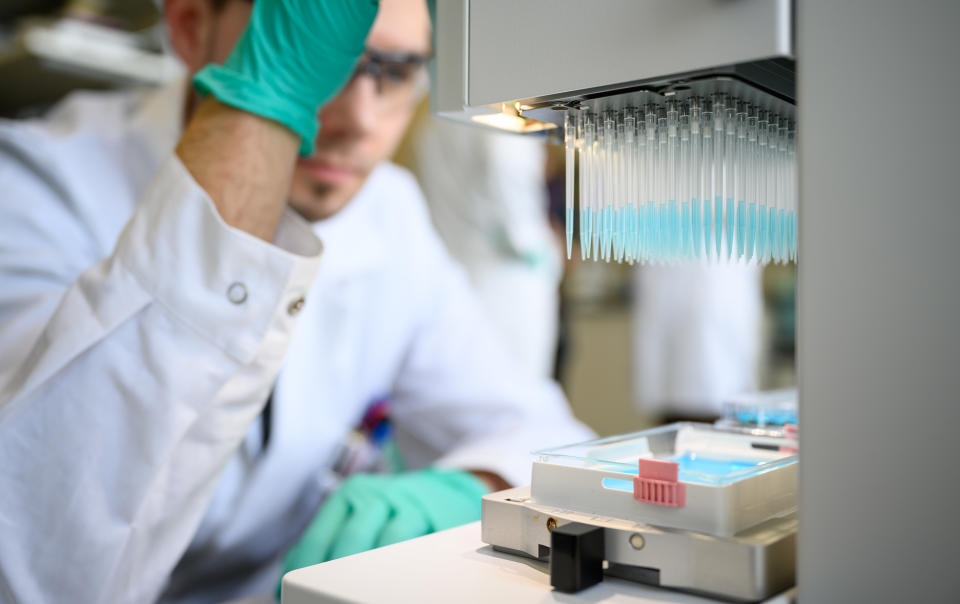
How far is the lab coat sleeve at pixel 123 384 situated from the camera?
66 cm

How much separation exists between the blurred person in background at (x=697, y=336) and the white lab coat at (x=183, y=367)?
1.38 meters

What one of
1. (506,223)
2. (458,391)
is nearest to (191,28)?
(458,391)

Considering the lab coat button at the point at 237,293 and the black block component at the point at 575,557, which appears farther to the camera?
the lab coat button at the point at 237,293

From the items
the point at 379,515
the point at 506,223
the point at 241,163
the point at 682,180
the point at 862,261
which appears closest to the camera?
the point at 862,261

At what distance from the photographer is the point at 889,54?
1.42ft

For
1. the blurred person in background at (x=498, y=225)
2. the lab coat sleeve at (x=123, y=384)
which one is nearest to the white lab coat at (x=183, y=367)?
the lab coat sleeve at (x=123, y=384)

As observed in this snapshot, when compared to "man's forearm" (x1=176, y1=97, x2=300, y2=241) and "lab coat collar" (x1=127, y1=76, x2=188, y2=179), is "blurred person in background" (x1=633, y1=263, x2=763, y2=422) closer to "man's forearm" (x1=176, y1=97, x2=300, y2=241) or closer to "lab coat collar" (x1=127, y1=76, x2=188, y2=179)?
"lab coat collar" (x1=127, y1=76, x2=188, y2=179)

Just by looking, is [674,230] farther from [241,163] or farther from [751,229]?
[241,163]

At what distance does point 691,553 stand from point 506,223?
168 cm

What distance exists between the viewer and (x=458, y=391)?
131cm

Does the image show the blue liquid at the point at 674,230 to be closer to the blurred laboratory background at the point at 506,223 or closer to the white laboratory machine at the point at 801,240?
the white laboratory machine at the point at 801,240

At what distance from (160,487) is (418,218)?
0.84 m

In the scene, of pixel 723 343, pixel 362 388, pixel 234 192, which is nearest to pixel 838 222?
pixel 234 192

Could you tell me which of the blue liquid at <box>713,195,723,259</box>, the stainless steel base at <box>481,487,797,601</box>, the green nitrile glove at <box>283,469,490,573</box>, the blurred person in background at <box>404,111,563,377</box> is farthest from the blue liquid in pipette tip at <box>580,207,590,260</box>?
the blurred person in background at <box>404,111,563,377</box>
